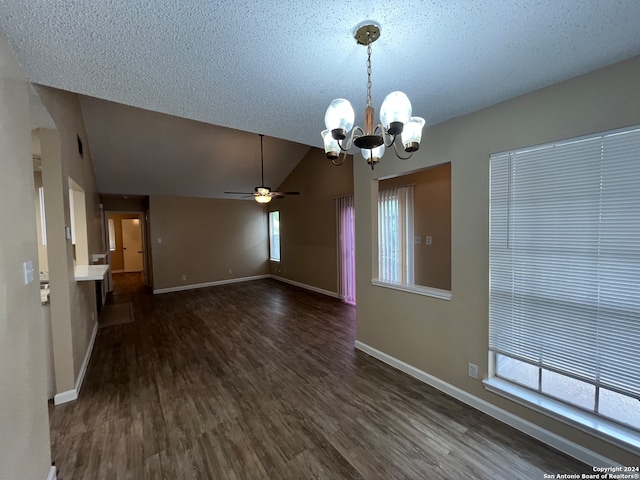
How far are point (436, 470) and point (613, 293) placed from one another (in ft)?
4.94

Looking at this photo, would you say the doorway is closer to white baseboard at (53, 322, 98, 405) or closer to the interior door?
the interior door

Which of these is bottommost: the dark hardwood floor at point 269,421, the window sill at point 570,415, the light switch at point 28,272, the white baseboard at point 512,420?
the dark hardwood floor at point 269,421

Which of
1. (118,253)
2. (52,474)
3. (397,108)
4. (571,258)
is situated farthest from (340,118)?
(118,253)

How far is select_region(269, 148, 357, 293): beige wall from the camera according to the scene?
18.6 feet

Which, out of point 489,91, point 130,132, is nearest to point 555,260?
point 489,91

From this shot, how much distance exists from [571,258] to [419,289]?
3.82 feet

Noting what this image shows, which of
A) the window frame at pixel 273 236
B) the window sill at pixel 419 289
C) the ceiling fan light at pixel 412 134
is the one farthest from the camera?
the window frame at pixel 273 236

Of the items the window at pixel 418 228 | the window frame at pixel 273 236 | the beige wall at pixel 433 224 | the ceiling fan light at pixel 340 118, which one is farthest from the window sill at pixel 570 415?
the window frame at pixel 273 236

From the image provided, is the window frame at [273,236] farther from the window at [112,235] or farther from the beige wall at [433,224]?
the window at [112,235]

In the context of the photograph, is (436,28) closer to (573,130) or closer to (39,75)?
(573,130)

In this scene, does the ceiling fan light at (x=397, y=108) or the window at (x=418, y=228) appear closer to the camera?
the ceiling fan light at (x=397, y=108)

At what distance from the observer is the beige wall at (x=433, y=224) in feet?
12.9

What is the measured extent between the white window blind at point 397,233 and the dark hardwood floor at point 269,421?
61.3 inches

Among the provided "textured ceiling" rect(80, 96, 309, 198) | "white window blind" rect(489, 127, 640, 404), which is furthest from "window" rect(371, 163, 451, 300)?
"textured ceiling" rect(80, 96, 309, 198)
